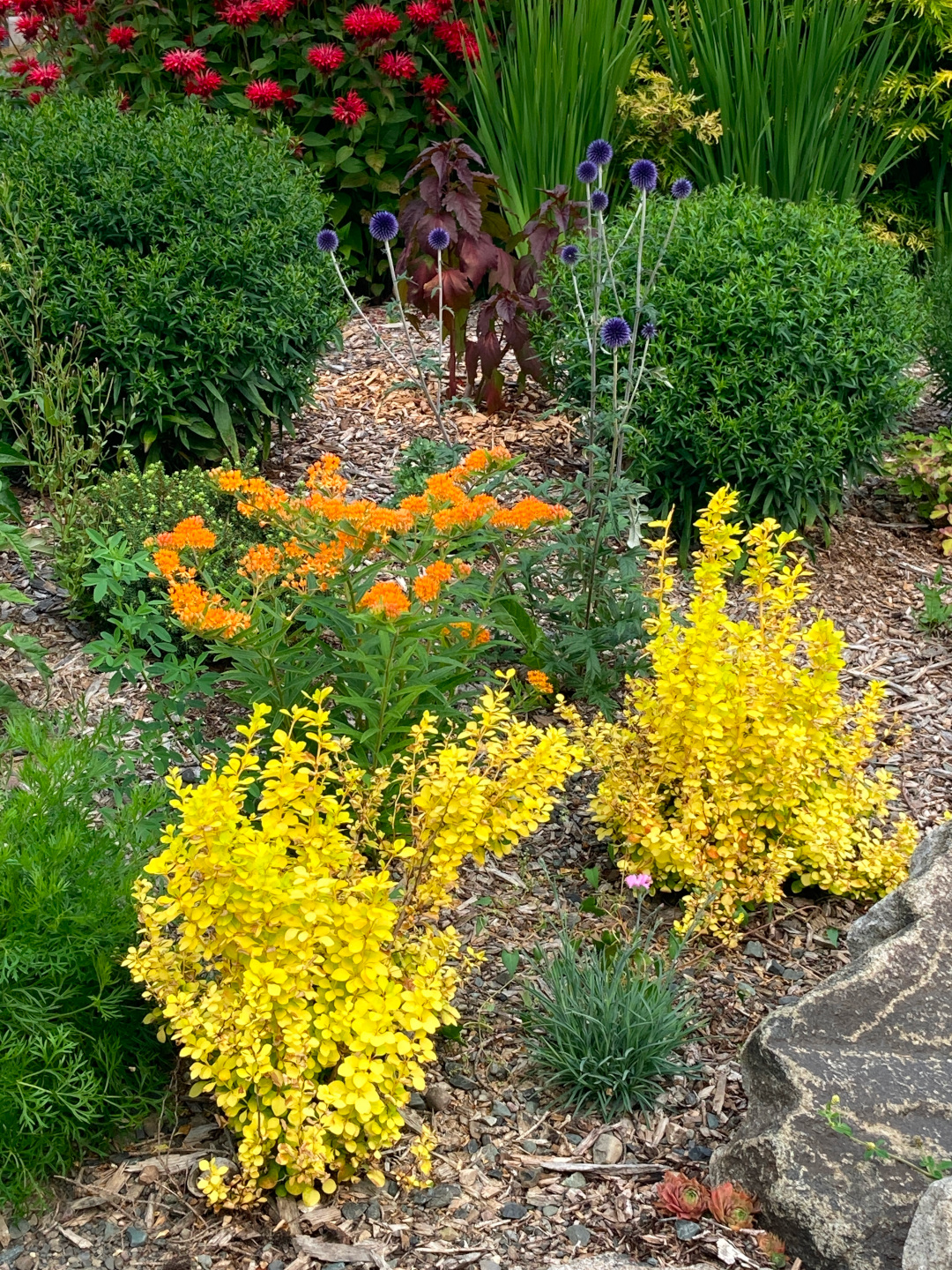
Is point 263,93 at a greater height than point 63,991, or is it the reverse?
point 263,93

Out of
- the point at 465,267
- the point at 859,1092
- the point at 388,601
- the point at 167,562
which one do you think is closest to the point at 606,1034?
the point at 859,1092

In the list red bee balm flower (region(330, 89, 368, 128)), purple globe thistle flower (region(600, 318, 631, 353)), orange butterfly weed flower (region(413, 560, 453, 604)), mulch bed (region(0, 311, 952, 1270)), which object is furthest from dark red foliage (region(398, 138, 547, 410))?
orange butterfly weed flower (region(413, 560, 453, 604))

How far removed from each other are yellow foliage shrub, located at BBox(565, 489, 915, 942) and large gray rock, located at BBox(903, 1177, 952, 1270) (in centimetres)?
109

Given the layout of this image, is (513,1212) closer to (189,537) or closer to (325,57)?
(189,537)

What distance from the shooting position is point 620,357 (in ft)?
14.7

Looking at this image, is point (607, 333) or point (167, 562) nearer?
point (167, 562)

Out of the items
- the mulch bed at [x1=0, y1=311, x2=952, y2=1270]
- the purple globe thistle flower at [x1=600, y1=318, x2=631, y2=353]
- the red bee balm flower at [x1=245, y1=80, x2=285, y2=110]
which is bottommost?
the mulch bed at [x1=0, y1=311, x2=952, y2=1270]

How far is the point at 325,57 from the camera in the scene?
226 inches

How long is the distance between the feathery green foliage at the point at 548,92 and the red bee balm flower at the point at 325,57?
0.79m

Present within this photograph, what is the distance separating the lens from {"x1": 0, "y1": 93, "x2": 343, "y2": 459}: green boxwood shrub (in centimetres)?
430

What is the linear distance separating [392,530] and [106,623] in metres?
1.47

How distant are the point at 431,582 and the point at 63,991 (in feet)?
3.48

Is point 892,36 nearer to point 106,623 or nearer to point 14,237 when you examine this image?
point 14,237

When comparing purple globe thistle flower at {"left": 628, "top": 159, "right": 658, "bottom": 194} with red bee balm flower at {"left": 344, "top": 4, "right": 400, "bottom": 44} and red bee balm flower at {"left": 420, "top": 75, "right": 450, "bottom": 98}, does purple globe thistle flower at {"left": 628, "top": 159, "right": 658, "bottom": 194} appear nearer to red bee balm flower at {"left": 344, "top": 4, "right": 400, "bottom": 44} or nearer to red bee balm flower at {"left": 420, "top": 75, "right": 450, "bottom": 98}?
red bee balm flower at {"left": 344, "top": 4, "right": 400, "bottom": 44}
